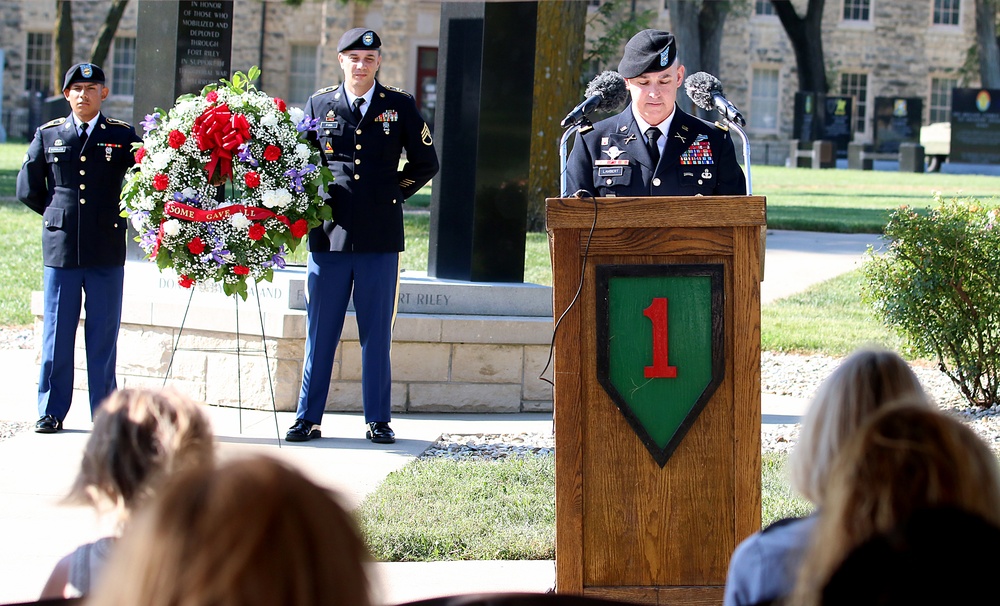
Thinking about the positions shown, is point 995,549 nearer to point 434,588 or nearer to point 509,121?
point 434,588

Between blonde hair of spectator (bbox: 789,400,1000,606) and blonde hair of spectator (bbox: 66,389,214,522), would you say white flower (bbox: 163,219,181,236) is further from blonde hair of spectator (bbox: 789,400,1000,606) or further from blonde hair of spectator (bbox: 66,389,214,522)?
blonde hair of spectator (bbox: 789,400,1000,606)

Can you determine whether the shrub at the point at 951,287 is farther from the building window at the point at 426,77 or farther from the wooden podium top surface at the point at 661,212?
the building window at the point at 426,77

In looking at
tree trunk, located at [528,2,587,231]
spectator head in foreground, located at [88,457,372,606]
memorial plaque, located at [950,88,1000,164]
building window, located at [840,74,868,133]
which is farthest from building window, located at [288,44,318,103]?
spectator head in foreground, located at [88,457,372,606]

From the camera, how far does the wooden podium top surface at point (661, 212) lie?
11.6 ft

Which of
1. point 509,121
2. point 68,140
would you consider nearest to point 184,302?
point 68,140

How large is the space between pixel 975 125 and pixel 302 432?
29.6 m

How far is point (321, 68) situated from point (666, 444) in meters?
32.4

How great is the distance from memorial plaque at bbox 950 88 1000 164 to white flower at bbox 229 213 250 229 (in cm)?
2914

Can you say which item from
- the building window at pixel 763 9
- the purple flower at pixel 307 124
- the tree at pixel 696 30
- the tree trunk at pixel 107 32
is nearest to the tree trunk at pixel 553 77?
the purple flower at pixel 307 124

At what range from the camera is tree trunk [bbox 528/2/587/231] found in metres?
12.4

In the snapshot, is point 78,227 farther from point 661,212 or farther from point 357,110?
point 661,212

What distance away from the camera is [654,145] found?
4441 mm

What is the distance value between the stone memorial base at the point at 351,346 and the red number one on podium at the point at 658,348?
11.9 feet

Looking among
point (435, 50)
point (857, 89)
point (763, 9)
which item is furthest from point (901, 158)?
point (435, 50)
